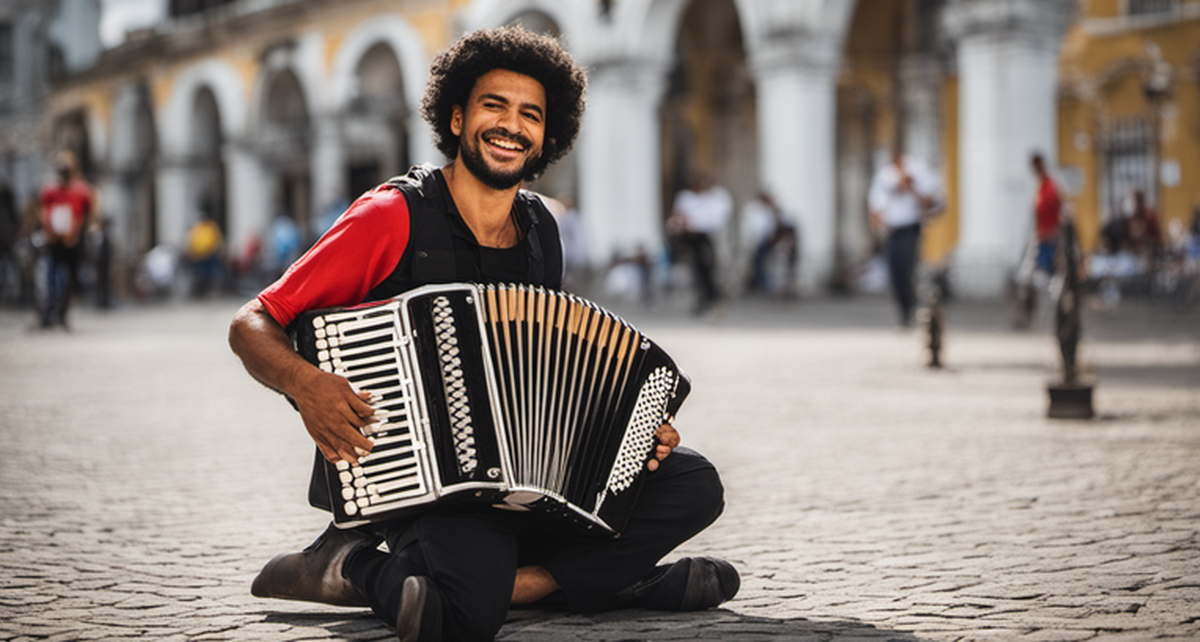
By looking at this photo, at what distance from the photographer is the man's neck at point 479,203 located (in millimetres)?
3773

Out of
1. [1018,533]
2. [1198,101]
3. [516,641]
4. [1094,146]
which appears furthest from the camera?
[1094,146]

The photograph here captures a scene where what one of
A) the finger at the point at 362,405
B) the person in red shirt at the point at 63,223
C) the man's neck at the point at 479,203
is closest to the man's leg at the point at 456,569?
the finger at the point at 362,405

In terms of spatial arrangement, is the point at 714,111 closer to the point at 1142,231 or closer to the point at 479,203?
the point at 1142,231

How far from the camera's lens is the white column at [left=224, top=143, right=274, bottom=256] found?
34.2 m

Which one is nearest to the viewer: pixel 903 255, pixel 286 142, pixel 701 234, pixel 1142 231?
pixel 903 255

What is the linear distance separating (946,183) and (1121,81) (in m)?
3.38

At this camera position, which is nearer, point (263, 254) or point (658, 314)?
point (658, 314)

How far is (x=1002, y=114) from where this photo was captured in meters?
19.1

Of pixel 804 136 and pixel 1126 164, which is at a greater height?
pixel 804 136

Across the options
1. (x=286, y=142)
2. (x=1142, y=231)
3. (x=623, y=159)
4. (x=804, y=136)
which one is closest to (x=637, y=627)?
(x=804, y=136)

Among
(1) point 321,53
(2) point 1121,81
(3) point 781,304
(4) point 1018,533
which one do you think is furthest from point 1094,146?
(4) point 1018,533

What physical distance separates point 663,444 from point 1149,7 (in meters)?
24.0

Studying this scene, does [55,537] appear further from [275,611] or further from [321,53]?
[321,53]

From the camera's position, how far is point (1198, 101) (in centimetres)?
2414
